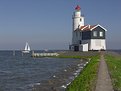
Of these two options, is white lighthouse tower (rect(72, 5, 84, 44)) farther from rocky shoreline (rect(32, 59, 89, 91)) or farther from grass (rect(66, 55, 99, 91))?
grass (rect(66, 55, 99, 91))

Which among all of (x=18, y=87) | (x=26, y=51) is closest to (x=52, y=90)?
(x=18, y=87)

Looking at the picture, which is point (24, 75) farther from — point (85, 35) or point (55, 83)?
point (85, 35)

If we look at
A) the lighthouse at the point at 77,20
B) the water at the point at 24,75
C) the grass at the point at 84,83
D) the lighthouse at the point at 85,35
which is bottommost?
the water at the point at 24,75

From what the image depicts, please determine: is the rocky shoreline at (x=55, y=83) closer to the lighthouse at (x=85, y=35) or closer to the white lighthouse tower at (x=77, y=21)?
the lighthouse at (x=85, y=35)

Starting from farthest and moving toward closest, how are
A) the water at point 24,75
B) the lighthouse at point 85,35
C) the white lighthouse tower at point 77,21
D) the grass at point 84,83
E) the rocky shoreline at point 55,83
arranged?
the white lighthouse tower at point 77,21
the lighthouse at point 85,35
the water at point 24,75
the rocky shoreline at point 55,83
the grass at point 84,83

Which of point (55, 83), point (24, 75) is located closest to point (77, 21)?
point (24, 75)

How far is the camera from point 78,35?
269 feet

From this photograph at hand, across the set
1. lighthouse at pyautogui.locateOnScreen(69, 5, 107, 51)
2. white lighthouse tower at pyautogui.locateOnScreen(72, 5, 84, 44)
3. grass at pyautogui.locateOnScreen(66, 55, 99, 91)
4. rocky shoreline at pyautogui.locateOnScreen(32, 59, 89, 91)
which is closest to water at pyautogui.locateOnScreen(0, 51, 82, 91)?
rocky shoreline at pyautogui.locateOnScreen(32, 59, 89, 91)

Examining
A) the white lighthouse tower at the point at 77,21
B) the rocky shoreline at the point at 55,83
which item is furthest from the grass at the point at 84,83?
the white lighthouse tower at the point at 77,21

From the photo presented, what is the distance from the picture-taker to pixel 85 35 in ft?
258

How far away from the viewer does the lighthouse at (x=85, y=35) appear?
76.1 meters

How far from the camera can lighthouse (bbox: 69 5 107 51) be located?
76062 mm

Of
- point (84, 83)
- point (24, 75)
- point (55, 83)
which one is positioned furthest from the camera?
point (24, 75)

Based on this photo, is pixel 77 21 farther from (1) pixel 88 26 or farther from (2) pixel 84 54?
(2) pixel 84 54
